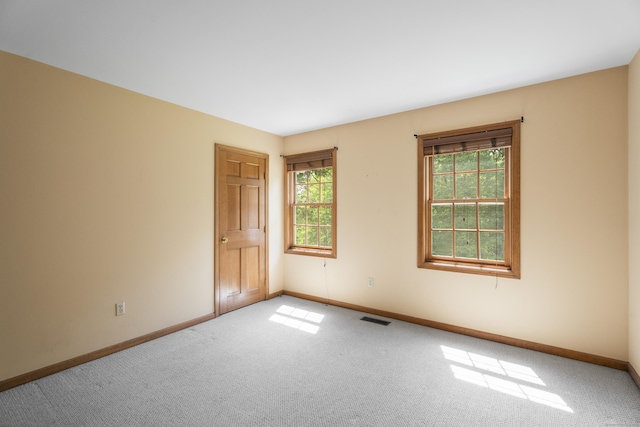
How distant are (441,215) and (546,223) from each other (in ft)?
3.32

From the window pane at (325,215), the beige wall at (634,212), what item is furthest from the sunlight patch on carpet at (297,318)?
the beige wall at (634,212)

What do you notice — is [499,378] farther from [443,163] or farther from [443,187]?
[443,163]

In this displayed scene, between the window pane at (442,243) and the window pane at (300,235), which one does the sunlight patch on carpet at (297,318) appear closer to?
the window pane at (300,235)

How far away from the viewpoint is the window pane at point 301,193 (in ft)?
15.8

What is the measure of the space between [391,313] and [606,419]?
2.11 m

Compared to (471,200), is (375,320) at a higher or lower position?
lower

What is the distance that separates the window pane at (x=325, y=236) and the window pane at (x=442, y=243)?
1534 millimetres

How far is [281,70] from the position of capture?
2.69 meters

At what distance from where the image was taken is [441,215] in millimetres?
3594

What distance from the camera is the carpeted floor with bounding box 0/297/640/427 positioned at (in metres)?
2.00

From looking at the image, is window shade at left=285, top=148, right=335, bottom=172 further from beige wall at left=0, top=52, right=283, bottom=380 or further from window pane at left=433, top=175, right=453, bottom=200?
window pane at left=433, top=175, right=453, bottom=200

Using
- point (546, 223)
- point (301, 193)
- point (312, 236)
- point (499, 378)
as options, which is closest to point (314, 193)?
point (301, 193)

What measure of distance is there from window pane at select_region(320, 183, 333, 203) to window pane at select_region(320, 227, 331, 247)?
43cm

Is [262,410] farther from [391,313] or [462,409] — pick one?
[391,313]
